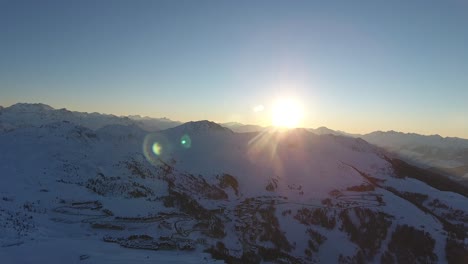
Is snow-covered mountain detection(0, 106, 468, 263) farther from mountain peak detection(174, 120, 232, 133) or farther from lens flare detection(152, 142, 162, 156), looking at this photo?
mountain peak detection(174, 120, 232, 133)

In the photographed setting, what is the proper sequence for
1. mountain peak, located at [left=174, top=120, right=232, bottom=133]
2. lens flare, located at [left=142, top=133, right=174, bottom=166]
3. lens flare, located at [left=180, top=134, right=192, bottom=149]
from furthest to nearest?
mountain peak, located at [left=174, top=120, right=232, bottom=133] → lens flare, located at [left=180, top=134, right=192, bottom=149] → lens flare, located at [left=142, top=133, right=174, bottom=166]

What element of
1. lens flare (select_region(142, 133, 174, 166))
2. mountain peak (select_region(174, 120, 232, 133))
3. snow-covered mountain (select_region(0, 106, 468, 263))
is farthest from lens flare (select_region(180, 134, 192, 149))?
mountain peak (select_region(174, 120, 232, 133))

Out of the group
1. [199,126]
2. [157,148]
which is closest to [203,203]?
[157,148]

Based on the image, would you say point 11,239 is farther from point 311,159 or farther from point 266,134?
point 266,134

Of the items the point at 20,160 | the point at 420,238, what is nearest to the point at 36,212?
the point at 20,160

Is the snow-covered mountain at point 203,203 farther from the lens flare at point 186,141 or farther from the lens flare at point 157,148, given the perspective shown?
the lens flare at point 157,148

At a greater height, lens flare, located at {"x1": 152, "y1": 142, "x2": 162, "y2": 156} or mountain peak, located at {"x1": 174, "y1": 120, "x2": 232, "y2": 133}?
mountain peak, located at {"x1": 174, "y1": 120, "x2": 232, "y2": 133}

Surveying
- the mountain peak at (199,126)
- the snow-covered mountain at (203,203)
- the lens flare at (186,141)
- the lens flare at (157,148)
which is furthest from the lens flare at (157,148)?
the mountain peak at (199,126)

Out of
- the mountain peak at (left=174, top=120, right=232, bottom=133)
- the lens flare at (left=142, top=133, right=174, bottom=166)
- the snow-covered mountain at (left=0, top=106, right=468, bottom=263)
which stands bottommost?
the snow-covered mountain at (left=0, top=106, right=468, bottom=263)

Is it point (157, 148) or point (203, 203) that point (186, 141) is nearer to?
point (157, 148)

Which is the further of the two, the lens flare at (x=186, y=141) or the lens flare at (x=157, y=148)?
the lens flare at (x=186, y=141)
